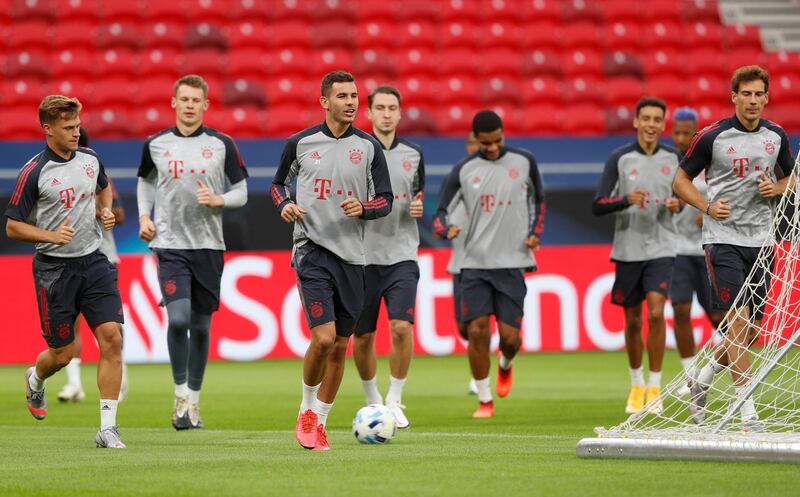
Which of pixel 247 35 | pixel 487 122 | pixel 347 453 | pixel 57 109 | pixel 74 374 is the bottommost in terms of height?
pixel 74 374

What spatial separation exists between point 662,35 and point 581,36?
5.22 ft

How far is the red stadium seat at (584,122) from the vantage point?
22297 millimetres

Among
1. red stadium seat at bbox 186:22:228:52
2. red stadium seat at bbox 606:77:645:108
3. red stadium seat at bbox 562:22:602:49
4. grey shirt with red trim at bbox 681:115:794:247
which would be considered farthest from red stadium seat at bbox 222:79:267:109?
grey shirt with red trim at bbox 681:115:794:247

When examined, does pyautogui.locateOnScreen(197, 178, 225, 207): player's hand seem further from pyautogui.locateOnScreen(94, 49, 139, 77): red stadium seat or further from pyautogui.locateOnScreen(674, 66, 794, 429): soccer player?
pyautogui.locateOnScreen(94, 49, 139, 77): red stadium seat

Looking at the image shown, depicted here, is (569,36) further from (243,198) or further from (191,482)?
(191,482)

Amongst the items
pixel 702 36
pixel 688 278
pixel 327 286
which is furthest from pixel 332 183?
pixel 702 36

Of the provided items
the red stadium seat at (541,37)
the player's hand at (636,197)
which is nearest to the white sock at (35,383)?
the player's hand at (636,197)

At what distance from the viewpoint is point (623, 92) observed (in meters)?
23.1

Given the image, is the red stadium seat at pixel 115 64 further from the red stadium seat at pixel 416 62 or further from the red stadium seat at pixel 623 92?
the red stadium seat at pixel 623 92

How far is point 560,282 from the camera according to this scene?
1834 centimetres

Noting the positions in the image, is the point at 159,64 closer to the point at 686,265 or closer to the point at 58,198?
the point at 686,265

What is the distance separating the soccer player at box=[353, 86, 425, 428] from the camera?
1100 centimetres

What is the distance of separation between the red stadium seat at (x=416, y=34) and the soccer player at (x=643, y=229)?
1149 centimetres

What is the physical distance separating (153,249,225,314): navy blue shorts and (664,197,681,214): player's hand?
155 inches
